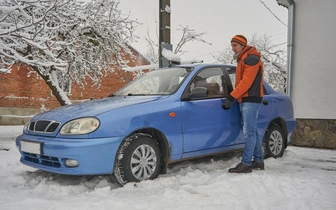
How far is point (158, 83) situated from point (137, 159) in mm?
1440

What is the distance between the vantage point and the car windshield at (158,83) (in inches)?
179

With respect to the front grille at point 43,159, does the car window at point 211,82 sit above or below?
above

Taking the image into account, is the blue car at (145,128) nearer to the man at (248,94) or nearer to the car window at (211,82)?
the car window at (211,82)

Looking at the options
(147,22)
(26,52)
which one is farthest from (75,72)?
(147,22)

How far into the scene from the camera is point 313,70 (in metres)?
7.46

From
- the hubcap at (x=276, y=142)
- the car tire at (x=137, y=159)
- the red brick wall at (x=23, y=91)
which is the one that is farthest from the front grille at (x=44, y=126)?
the red brick wall at (x=23, y=91)

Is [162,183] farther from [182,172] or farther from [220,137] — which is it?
[220,137]

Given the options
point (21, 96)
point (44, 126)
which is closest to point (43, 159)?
point (44, 126)

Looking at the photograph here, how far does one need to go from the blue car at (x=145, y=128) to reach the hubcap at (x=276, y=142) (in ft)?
1.01

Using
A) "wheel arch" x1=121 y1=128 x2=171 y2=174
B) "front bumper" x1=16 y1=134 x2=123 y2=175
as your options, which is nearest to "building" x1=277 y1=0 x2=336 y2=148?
"wheel arch" x1=121 y1=128 x2=171 y2=174

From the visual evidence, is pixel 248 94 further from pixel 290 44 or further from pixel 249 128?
pixel 290 44

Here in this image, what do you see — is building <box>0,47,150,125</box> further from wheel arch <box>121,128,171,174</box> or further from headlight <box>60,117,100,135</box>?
headlight <box>60,117,100,135</box>

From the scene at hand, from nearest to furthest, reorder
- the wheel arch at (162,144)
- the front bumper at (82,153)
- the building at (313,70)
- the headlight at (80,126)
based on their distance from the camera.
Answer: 1. the front bumper at (82,153)
2. the headlight at (80,126)
3. the wheel arch at (162,144)
4. the building at (313,70)

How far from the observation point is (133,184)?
3672 mm
